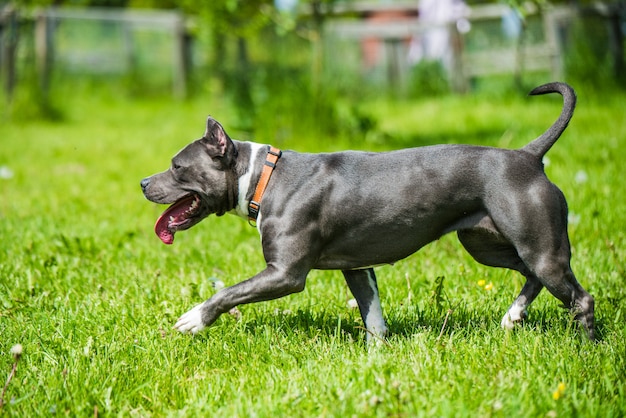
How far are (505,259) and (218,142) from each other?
1625 mm

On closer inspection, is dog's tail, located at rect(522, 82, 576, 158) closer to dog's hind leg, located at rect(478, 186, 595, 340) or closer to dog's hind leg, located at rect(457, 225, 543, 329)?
dog's hind leg, located at rect(478, 186, 595, 340)

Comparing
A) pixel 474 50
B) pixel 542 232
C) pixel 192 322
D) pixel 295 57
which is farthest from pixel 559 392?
pixel 474 50

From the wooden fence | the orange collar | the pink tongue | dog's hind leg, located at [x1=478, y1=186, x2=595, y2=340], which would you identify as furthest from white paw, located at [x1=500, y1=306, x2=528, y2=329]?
the wooden fence

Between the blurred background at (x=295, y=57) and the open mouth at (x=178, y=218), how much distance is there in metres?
4.95

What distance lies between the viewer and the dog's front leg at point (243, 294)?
3.80 m

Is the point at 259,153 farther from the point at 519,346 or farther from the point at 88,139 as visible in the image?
the point at 88,139

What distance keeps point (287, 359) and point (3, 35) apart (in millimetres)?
13691

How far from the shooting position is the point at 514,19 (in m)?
14.7

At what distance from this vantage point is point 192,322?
3828mm

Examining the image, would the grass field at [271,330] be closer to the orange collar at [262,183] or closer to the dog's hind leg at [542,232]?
the dog's hind leg at [542,232]

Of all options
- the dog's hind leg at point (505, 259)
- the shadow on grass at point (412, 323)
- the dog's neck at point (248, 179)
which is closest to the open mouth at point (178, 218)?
the dog's neck at point (248, 179)

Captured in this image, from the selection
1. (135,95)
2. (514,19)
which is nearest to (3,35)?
(135,95)

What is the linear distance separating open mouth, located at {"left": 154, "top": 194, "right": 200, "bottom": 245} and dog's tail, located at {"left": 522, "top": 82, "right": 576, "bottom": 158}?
1.72m

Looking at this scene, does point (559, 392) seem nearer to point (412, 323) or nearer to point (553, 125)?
point (412, 323)
